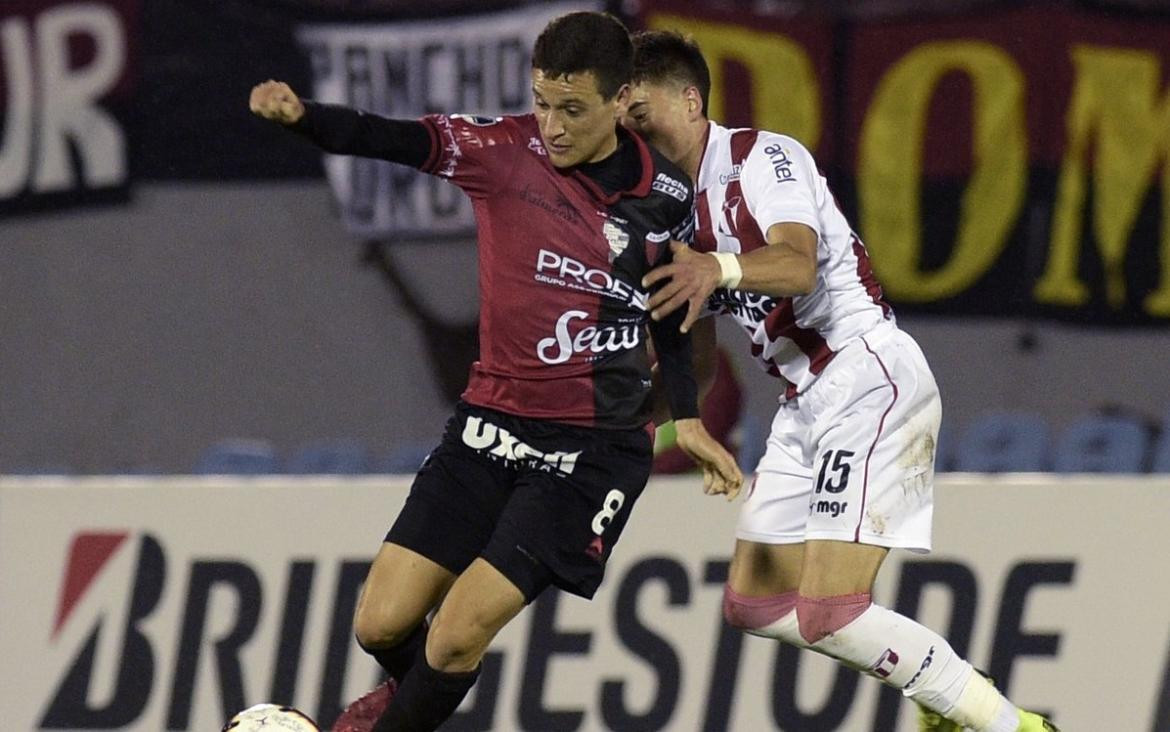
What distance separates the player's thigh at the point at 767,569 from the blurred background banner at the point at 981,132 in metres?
3.41

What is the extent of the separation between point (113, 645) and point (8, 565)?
423mm

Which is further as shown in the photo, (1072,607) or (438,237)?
(438,237)

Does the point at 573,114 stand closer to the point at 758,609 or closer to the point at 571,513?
the point at 571,513

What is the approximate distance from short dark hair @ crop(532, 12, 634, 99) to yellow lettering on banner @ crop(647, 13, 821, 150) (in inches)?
152

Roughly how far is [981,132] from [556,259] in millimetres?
4314

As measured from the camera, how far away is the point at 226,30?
29.5 feet

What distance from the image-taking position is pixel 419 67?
8.92 m

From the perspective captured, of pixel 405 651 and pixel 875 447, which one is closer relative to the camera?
pixel 405 651

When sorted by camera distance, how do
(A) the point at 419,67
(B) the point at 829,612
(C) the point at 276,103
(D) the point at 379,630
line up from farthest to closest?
(A) the point at 419,67, (B) the point at 829,612, (D) the point at 379,630, (C) the point at 276,103

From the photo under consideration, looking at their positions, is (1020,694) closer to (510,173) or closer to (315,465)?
(510,173)

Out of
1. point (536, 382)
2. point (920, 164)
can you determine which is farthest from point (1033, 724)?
point (920, 164)

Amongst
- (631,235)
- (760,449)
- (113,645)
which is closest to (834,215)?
(631,235)

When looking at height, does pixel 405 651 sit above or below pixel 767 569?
below

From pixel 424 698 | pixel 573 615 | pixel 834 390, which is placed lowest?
pixel 573 615
